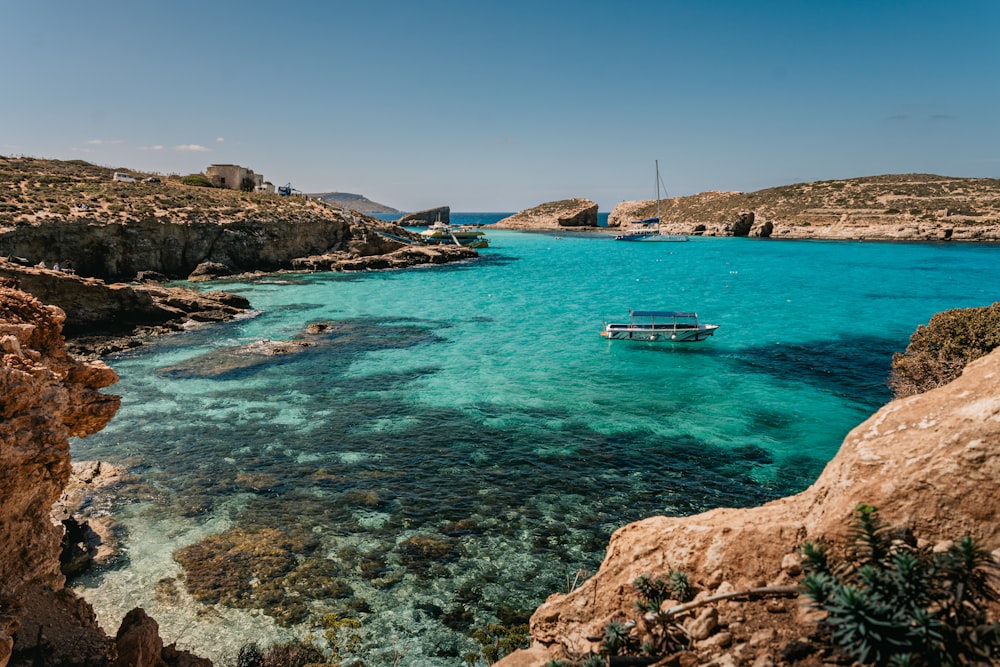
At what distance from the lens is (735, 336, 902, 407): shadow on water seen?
24641 millimetres

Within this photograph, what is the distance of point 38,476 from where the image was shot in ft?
23.2

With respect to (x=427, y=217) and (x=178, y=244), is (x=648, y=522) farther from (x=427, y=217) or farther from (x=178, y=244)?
(x=427, y=217)

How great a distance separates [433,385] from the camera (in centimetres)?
2558

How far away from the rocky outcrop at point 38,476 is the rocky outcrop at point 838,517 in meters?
6.15

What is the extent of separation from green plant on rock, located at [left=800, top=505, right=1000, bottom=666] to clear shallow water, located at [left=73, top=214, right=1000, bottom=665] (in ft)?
24.5

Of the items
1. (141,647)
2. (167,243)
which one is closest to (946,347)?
(141,647)

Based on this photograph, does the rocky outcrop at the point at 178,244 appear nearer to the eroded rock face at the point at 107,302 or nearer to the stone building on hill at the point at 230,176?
the eroded rock face at the point at 107,302

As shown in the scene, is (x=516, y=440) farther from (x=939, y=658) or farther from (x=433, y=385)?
(x=939, y=658)

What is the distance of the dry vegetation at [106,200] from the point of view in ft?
159

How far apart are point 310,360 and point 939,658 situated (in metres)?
28.6

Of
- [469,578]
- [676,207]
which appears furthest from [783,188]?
[469,578]

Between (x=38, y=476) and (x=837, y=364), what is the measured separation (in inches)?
1282

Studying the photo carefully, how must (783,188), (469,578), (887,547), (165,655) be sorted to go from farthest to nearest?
(783,188), (469,578), (165,655), (887,547)

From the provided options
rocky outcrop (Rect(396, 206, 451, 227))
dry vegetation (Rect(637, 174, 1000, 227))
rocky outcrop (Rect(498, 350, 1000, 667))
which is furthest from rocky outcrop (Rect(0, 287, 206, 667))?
rocky outcrop (Rect(396, 206, 451, 227))
